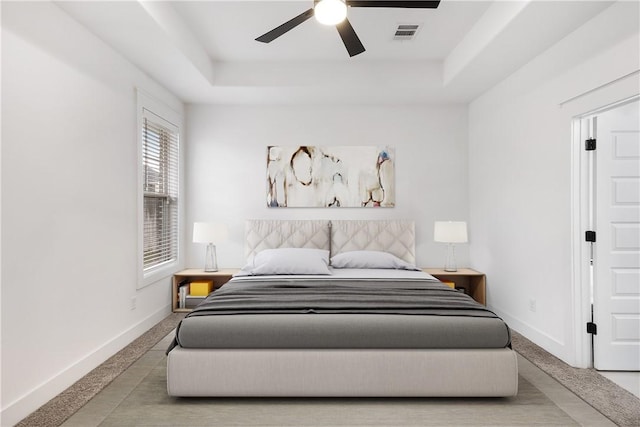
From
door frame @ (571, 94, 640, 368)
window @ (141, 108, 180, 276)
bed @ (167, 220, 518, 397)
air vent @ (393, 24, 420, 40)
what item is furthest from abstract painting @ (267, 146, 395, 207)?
bed @ (167, 220, 518, 397)

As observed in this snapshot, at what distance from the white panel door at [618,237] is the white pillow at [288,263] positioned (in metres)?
2.31

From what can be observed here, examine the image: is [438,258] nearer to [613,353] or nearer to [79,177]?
[613,353]

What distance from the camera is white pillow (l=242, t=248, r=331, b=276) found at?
4.08m

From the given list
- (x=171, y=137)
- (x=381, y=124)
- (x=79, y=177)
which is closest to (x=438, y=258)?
(x=381, y=124)

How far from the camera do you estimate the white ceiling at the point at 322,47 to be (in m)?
2.88

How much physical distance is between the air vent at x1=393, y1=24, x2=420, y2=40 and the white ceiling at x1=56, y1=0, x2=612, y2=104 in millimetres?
59

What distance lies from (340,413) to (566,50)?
3023 millimetres

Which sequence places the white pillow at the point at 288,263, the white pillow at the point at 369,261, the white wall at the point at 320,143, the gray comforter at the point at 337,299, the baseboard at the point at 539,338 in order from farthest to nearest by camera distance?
the white wall at the point at 320,143, the white pillow at the point at 369,261, the white pillow at the point at 288,263, the baseboard at the point at 539,338, the gray comforter at the point at 337,299

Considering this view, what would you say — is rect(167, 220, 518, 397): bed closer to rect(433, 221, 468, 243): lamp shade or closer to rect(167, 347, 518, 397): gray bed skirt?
rect(167, 347, 518, 397): gray bed skirt

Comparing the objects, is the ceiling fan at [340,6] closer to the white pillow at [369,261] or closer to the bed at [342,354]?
the bed at [342,354]

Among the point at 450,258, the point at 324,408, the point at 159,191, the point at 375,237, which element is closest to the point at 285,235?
the point at 375,237

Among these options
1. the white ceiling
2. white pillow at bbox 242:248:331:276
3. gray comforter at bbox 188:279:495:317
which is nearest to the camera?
gray comforter at bbox 188:279:495:317

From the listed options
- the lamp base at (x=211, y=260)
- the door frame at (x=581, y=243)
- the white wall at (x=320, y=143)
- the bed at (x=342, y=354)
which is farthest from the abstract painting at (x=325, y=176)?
the bed at (x=342, y=354)

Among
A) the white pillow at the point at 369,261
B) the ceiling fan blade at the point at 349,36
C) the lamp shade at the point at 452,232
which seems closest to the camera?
the ceiling fan blade at the point at 349,36
